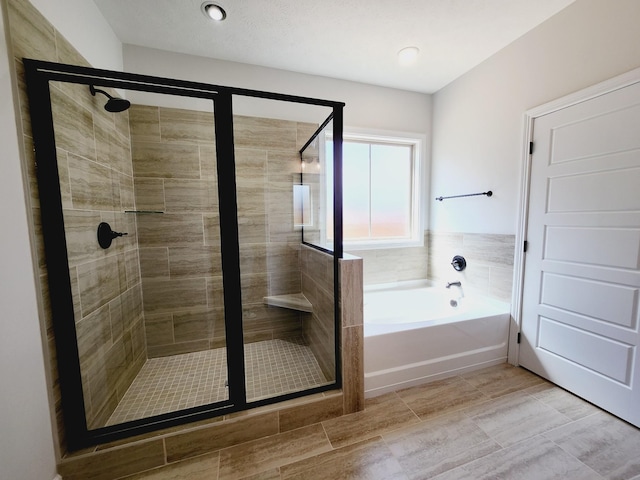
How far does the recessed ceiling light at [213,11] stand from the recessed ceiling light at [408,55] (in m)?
1.42

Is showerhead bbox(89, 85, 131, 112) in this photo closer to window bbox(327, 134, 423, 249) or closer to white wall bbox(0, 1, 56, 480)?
white wall bbox(0, 1, 56, 480)

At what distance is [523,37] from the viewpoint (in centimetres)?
188

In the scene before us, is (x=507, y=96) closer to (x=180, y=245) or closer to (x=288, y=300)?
(x=288, y=300)

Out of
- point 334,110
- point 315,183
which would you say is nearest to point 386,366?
point 315,183

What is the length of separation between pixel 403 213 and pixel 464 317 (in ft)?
4.52

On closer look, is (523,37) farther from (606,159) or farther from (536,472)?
(536,472)

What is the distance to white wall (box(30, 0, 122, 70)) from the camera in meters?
1.24

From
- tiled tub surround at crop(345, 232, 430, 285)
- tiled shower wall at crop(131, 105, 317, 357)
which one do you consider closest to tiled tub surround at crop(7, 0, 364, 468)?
tiled shower wall at crop(131, 105, 317, 357)

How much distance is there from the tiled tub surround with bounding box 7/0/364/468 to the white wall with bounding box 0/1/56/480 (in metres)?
0.06

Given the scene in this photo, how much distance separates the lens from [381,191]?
284cm

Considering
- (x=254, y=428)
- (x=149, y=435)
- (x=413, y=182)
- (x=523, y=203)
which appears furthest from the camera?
(x=413, y=182)

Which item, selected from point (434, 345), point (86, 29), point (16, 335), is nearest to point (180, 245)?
point (16, 335)

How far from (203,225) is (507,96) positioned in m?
2.86

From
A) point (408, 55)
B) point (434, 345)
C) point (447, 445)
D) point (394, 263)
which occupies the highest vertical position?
point (408, 55)
